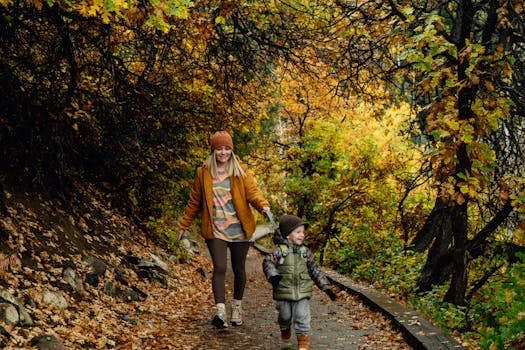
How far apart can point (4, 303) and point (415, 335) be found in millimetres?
3845

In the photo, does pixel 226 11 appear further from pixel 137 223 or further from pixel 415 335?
pixel 137 223

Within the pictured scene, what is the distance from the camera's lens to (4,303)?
4895 millimetres

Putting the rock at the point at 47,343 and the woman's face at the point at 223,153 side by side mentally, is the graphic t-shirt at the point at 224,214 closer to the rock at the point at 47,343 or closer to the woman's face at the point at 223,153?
the woman's face at the point at 223,153

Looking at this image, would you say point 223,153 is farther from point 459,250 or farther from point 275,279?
point 459,250

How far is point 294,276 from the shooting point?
532 cm

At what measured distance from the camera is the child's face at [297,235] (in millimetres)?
5301

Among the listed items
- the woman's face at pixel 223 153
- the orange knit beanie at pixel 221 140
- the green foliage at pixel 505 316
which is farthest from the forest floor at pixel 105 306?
the orange knit beanie at pixel 221 140

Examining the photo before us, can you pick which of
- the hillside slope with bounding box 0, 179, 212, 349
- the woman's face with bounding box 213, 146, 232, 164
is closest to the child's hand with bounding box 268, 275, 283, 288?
the hillside slope with bounding box 0, 179, 212, 349

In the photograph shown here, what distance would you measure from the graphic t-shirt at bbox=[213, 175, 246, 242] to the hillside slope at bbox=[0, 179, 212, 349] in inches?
47.5

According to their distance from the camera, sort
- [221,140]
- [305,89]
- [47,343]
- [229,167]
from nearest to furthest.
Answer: [47,343] < [221,140] < [229,167] < [305,89]

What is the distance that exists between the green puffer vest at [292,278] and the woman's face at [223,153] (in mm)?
1522

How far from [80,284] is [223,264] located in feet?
5.64

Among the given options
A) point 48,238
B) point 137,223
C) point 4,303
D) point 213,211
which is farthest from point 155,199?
A: point 4,303

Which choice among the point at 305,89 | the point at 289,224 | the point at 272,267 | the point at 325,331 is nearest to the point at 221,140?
the point at 289,224
